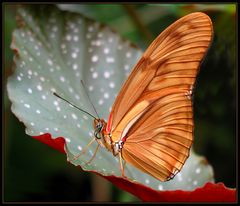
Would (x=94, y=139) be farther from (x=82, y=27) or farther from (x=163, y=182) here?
(x=82, y=27)

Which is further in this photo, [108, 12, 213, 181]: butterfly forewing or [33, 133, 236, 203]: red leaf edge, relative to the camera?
[108, 12, 213, 181]: butterfly forewing

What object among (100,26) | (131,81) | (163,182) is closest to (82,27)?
(100,26)

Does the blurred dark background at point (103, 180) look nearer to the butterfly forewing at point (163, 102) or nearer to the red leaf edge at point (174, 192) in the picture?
the butterfly forewing at point (163, 102)

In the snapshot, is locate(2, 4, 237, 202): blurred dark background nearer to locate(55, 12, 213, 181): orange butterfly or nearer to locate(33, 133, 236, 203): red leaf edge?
locate(55, 12, 213, 181): orange butterfly

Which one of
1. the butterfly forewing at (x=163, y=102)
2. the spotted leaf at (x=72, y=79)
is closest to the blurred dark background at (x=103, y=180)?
the spotted leaf at (x=72, y=79)

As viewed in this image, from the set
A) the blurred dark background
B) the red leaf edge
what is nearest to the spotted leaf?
the red leaf edge

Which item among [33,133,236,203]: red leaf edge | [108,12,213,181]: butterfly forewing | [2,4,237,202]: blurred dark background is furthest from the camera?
[2,4,237,202]: blurred dark background
